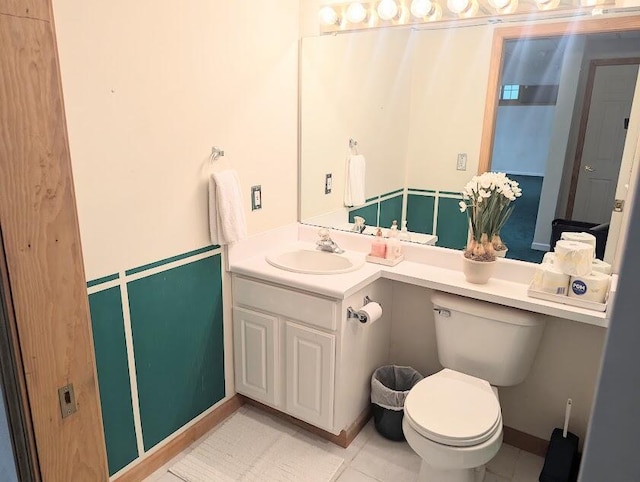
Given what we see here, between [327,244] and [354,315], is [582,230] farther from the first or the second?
[327,244]

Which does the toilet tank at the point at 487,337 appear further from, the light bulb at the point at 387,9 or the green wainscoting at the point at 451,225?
the light bulb at the point at 387,9

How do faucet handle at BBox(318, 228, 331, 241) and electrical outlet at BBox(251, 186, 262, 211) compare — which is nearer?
electrical outlet at BBox(251, 186, 262, 211)

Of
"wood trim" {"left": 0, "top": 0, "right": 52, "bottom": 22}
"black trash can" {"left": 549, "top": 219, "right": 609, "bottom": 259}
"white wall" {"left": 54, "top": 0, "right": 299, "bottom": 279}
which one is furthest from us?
"black trash can" {"left": 549, "top": 219, "right": 609, "bottom": 259}

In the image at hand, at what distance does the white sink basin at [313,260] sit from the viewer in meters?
2.25

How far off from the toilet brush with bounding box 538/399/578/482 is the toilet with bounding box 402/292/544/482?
0.85ft

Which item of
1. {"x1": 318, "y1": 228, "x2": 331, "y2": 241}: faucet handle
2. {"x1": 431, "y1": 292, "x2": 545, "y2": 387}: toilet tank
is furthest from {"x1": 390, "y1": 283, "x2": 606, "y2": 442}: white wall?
{"x1": 318, "y1": 228, "x2": 331, "y2": 241}: faucet handle

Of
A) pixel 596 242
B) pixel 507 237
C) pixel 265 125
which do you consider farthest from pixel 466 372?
pixel 265 125

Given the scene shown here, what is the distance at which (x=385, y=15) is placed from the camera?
86.8 inches

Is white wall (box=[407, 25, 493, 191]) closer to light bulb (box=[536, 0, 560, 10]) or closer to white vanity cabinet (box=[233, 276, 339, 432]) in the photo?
light bulb (box=[536, 0, 560, 10])

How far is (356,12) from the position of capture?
2.27 metres

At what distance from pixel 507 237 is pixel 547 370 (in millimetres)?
631

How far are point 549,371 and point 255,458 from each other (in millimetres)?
1399

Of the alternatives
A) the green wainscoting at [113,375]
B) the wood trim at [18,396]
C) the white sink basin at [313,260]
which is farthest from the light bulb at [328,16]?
the wood trim at [18,396]

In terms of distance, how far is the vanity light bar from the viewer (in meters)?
1.85
